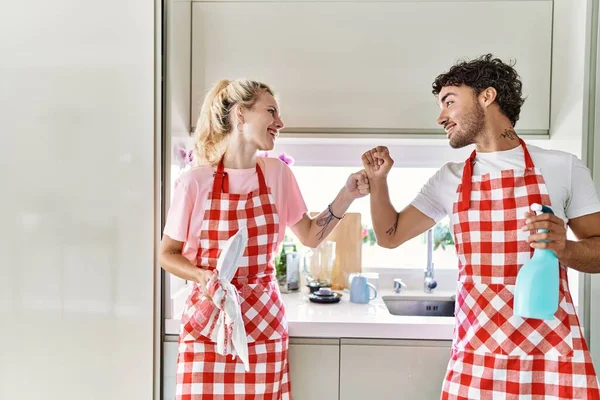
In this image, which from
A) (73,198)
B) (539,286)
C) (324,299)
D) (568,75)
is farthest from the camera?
(324,299)

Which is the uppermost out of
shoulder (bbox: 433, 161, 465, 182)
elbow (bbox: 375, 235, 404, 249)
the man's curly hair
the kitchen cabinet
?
the man's curly hair

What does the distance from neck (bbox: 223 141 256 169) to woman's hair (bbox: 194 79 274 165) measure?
0.07 ft

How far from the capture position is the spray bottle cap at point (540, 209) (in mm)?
1076

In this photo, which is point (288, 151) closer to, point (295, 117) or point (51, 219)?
point (295, 117)

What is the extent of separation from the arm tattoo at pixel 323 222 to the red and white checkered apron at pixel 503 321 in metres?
0.37

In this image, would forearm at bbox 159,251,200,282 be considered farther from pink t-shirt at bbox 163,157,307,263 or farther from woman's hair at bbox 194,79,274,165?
woman's hair at bbox 194,79,274,165

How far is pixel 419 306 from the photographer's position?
6.19ft

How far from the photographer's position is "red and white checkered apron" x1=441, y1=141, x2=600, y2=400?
1.15 meters

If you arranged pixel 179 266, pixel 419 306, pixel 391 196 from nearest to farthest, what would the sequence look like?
pixel 179 266
pixel 419 306
pixel 391 196

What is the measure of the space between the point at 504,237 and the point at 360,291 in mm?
651

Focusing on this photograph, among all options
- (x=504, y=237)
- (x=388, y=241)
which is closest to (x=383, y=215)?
(x=388, y=241)

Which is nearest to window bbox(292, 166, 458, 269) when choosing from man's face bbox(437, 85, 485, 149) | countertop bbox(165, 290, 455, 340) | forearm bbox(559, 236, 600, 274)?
countertop bbox(165, 290, 455, 340)

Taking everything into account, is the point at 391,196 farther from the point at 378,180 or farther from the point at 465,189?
the point at 465,189

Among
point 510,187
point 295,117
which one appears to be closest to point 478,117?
point 510,187
